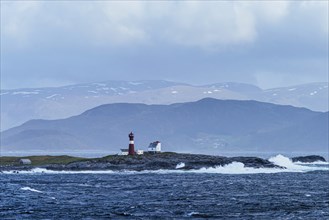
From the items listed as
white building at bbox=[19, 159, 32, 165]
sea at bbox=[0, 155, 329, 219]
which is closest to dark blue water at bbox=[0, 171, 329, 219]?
sea at bbox=[0, 155, 329, 219]

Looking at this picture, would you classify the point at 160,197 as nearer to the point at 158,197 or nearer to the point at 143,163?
the point at 158,197

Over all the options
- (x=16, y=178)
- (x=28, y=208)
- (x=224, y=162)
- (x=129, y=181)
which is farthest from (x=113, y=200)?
(x=224, y=162)

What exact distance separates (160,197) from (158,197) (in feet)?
0.77

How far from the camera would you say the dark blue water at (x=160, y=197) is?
8431 cm

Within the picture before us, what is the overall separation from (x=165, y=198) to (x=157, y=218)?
2289 cm

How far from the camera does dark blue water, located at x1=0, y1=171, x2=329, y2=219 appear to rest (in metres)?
84.3

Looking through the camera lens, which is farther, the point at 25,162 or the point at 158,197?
the point at 25,162

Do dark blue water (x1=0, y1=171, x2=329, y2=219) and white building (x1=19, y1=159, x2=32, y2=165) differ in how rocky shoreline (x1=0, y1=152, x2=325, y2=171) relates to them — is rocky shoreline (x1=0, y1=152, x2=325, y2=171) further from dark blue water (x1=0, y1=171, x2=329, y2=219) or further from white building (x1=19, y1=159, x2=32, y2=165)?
dark blue water (x1=0, y1=171, x2=329, y2=219)

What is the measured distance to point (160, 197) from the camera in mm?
104938

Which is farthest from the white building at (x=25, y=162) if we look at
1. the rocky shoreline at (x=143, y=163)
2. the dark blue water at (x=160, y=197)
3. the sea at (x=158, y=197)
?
the dark blue water at (x=160, y=197)

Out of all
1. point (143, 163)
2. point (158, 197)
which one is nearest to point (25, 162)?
point (143, 163)

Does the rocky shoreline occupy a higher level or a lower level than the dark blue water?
higher

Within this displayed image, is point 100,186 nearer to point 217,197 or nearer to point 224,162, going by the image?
point 217,197

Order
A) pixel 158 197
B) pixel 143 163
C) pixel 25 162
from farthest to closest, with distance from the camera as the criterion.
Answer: pixel 25 162 → pixel 143 163 → pixel 158 197
